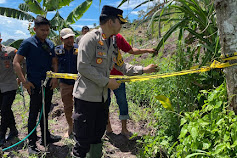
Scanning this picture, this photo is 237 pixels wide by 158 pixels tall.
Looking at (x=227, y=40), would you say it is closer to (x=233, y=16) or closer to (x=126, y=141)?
(x=233, y=16)

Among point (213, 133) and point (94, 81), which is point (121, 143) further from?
point (213, 133)

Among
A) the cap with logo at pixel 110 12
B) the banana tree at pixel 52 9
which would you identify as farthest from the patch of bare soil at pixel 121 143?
the banana tree at pixel 52 9

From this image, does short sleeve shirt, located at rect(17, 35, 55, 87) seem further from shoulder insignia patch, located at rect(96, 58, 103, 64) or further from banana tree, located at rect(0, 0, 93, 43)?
banana tree, located at rect(0, 0, 93, 43)

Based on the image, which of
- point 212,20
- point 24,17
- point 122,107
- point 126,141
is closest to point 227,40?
point 212,20

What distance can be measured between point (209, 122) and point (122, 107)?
67.1 inches

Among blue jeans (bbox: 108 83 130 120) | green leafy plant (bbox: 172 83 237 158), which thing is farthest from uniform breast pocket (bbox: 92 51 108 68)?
blue jeans (bbox: 108 83 130 120)

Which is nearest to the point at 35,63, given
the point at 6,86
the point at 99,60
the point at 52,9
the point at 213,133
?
the point at 6,86

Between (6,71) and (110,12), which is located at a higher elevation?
(110,12)

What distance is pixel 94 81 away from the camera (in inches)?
89.7

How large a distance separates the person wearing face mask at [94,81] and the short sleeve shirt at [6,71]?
2.10 m

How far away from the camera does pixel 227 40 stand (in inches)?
80.8

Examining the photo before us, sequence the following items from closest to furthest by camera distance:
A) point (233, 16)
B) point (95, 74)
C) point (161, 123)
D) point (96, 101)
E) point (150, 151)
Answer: point (233, 16), point (95, 74), point (96, 101), point (150, 151), point (161, 123)

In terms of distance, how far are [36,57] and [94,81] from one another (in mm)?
1417

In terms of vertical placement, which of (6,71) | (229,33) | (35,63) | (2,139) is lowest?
(2,139)
